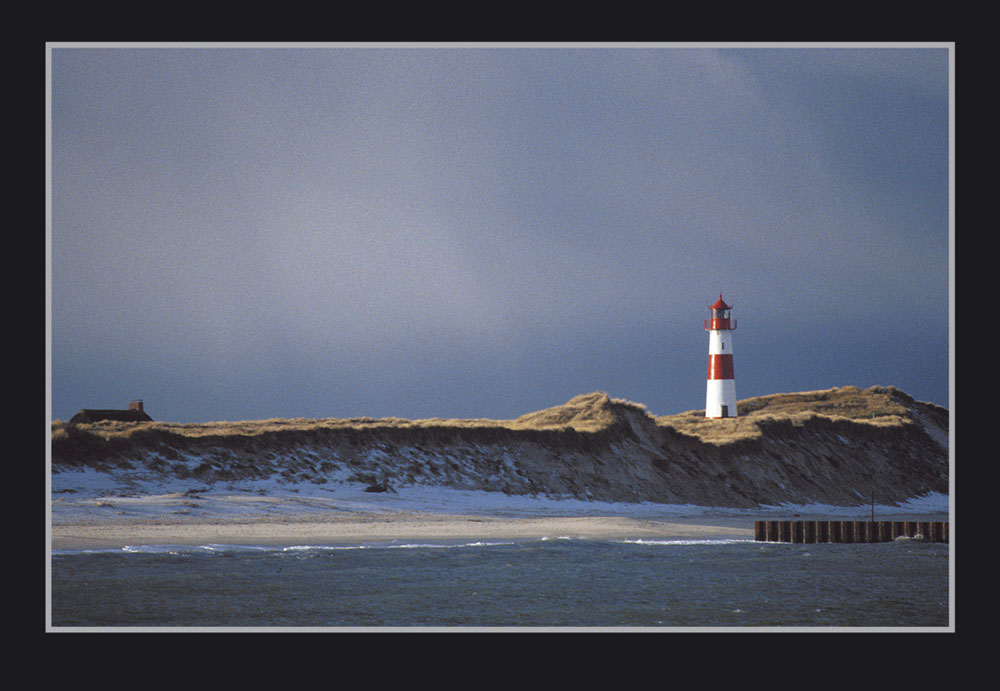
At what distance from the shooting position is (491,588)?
13.5 metres

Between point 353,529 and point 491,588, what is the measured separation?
382cm

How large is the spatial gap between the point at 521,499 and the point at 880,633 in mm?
11202

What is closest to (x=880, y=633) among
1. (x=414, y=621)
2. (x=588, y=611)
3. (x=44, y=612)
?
(x=588, y=611)

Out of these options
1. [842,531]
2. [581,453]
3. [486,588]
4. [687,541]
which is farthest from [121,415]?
[842,531]

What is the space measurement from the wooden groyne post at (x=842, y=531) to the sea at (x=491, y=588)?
167 cm

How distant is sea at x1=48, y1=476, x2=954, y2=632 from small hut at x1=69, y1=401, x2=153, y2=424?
3.89 metres

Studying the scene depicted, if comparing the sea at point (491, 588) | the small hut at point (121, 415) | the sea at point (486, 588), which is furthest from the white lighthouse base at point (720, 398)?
the small hut at point (121, 415)

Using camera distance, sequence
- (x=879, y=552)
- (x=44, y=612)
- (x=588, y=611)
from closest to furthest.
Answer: (x=44, y=612), (x=588, y=611), (x=879, y=552)

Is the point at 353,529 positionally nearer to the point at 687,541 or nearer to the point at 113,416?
the point at 113,416

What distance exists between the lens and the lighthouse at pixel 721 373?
32281 mm

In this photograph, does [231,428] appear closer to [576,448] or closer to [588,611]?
[576,448]

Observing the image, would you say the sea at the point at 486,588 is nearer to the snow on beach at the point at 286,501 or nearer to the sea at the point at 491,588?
the sea at the point at 491,588

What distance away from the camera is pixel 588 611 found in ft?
41.1

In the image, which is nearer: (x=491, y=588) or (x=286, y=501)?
(x=491, y=588)
